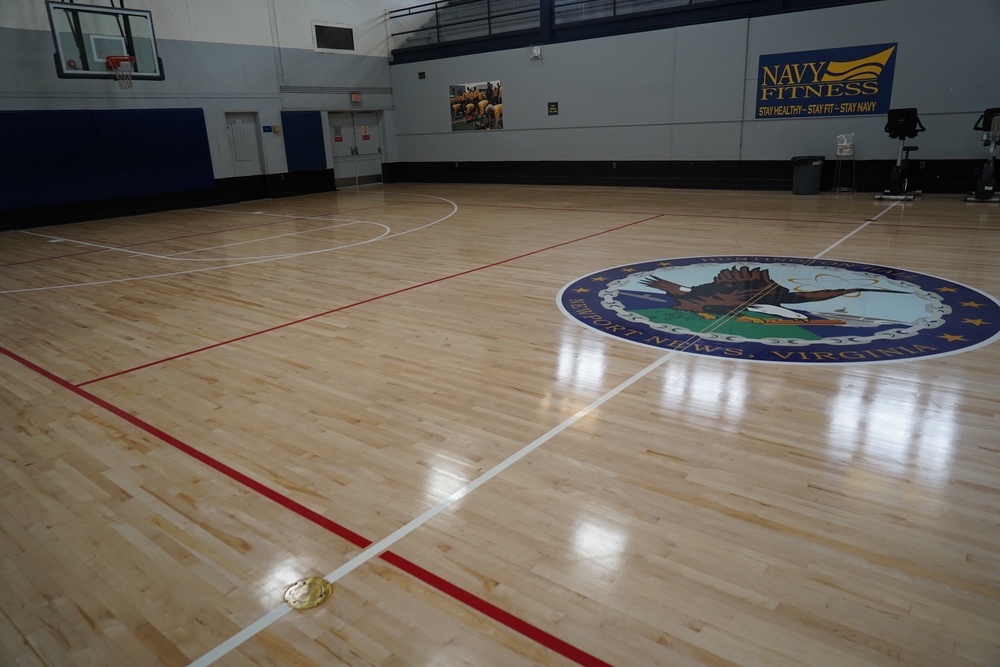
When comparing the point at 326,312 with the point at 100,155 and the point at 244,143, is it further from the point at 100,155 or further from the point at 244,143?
the point at 244,143

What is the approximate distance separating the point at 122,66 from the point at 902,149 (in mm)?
14220

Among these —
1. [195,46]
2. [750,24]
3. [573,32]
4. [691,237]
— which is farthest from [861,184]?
[195,46]

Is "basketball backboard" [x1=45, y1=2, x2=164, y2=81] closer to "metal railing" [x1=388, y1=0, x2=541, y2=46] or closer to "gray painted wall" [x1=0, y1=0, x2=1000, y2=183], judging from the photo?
"gray painted wall" [x1=0, y1=0, x2=1000, y2=183]

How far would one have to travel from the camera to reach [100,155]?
13086 millimetres

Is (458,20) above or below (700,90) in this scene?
above

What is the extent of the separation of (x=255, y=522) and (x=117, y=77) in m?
13.0

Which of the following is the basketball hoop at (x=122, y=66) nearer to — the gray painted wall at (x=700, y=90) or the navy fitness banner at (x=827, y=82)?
the gray painted wall at (x=700, y=90)

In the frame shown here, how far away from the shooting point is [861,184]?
12.1m

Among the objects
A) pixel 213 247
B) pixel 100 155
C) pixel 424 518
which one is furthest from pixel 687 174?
pixel 424 518

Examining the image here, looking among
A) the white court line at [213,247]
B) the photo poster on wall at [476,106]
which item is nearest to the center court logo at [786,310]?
the white court line at [213,247]

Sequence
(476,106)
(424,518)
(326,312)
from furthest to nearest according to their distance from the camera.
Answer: (476,106) < (326,312) < (424,518)

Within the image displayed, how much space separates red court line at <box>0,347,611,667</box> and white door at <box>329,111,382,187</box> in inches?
586

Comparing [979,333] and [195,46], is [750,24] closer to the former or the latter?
[979,333]

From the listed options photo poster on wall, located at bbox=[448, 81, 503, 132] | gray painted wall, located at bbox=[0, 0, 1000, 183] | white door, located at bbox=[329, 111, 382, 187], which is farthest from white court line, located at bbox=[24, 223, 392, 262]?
white door, located at bbox=[329, 111, 382, 187]
